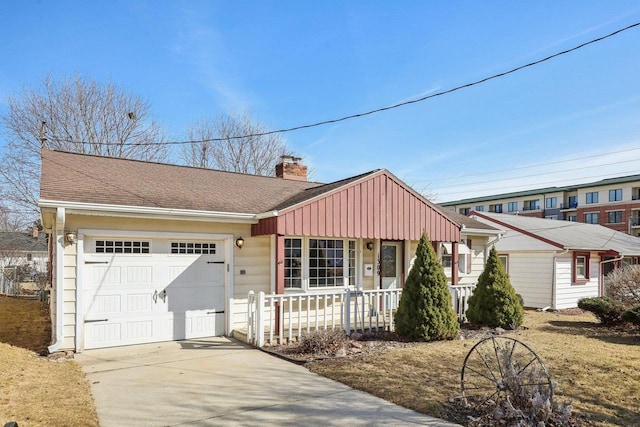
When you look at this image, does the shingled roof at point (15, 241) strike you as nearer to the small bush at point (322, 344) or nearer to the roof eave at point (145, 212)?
the roof eave at point (145, 212)

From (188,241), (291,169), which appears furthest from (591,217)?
(188,241)

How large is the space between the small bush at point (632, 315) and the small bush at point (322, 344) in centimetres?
744

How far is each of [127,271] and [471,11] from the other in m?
8.57

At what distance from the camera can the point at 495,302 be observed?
9602 mm

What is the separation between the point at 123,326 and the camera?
25.3ft

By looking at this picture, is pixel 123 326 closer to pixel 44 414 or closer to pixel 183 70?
pixel 44 414

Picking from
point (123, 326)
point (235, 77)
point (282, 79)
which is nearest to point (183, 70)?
point (235, 77)

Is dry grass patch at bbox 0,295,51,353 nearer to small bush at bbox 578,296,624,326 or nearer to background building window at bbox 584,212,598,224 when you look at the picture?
small bush at bbox 578,296,624,326

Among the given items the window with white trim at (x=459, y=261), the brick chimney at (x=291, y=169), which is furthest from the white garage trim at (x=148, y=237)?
the window with white trim at (x=459, y=261)

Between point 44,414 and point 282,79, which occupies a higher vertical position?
point 282,79

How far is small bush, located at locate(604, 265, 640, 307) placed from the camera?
37.4 feet

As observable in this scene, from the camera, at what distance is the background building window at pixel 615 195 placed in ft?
145

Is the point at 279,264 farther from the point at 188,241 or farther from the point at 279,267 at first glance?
the point at 188,241

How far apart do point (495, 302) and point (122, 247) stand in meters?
8.30
